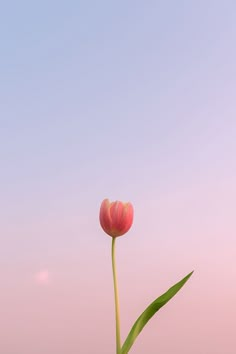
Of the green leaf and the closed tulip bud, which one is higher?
the closed tulip bud

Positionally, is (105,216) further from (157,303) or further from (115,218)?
(157,303)

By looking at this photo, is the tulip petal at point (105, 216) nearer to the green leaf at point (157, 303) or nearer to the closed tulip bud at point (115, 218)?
the closed tulip bud at point (115, 218)

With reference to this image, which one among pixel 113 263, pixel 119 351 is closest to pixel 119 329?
A: pixel 119 351

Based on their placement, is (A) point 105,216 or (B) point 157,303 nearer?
(B) point 157,303

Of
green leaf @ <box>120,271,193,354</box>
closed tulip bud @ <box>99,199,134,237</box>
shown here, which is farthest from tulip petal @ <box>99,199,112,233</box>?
green leaf @ <box>120,271,193,354</box>

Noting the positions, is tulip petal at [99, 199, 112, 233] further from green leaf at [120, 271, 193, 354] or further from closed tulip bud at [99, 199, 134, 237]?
green leaf at [120, 271, 193, 354]

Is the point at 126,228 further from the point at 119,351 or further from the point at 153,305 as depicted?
the point at 119,351

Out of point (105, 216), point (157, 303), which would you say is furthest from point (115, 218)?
point (157, 303)

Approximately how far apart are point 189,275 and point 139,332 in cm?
50

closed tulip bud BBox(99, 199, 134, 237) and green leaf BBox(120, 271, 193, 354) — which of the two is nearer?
green leaf BBox(120, 271, 193, 354)

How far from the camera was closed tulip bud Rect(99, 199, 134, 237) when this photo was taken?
4.12 meters

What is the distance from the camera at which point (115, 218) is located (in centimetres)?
415

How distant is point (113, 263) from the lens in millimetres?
3867

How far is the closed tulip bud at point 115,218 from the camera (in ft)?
13.5
